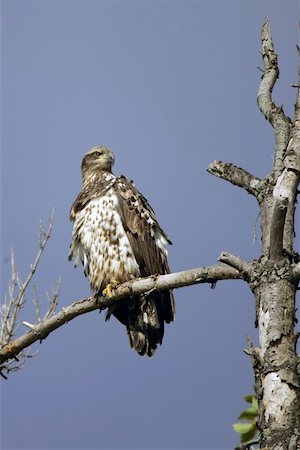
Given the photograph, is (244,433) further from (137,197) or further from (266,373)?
(137,197)

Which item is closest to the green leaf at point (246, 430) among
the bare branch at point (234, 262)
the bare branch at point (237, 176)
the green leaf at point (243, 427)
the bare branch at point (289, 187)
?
the green leaf at point (243, 427)

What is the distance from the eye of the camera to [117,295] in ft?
20.5

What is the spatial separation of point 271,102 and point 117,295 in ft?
6.32

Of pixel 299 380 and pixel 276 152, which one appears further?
pixel 276 152

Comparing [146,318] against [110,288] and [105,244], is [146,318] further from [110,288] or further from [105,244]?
[105,244]

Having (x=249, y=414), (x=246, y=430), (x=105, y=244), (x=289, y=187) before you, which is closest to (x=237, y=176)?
(x=289, y=187)

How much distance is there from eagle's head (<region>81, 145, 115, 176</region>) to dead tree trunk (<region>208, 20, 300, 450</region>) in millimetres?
3023

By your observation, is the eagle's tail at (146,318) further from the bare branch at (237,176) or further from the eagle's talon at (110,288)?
the bare branch at (237,176)

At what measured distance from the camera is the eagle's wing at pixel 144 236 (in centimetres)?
689

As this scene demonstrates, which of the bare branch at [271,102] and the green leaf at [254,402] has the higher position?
the bare branch at [271,102]

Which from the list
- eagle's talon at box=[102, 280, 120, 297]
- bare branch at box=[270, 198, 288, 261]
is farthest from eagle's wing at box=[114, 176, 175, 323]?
bare branch at box=[270, 198, 288, 261]

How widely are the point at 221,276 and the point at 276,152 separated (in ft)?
2.97

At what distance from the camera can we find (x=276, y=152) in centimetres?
505

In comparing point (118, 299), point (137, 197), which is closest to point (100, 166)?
point (137, 197)
